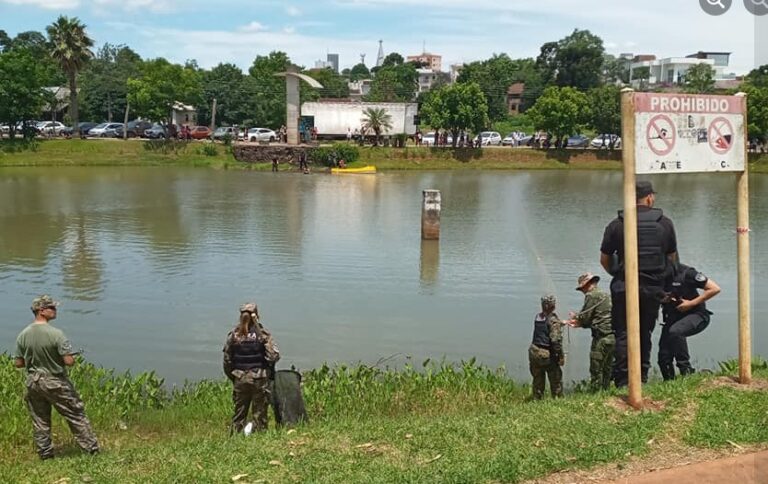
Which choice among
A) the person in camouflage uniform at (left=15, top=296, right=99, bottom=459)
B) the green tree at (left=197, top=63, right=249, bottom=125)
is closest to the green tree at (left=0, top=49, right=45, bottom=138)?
the green tree at (left=197, top=63, right=249, bottom=125)

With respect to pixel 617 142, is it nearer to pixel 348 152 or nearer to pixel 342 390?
pixel 348 152

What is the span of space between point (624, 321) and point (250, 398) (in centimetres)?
391

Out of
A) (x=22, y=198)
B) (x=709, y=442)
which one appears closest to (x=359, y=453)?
(x=709, y=442)

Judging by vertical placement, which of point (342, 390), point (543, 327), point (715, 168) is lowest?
point (342, 390)

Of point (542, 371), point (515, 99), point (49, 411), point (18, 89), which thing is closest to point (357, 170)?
point (18, 89)

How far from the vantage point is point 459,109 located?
6391 centimetres

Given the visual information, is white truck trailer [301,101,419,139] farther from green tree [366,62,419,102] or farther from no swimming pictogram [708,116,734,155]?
no swimming pictogram [708,116,734,155]

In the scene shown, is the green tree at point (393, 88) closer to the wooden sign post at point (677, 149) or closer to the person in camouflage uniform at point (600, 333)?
the person in camouflage uniform at point (600, 333)

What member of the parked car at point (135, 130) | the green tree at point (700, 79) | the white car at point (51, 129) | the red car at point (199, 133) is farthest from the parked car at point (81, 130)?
the green tree at point (700, 79)

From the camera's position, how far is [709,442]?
5965mm

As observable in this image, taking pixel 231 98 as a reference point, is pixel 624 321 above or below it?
below

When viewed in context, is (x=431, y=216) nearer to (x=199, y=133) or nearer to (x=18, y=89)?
(x=18, y=89)

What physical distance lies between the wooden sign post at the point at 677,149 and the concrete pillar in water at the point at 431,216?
51.7ft

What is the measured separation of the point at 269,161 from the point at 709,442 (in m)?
50.9
